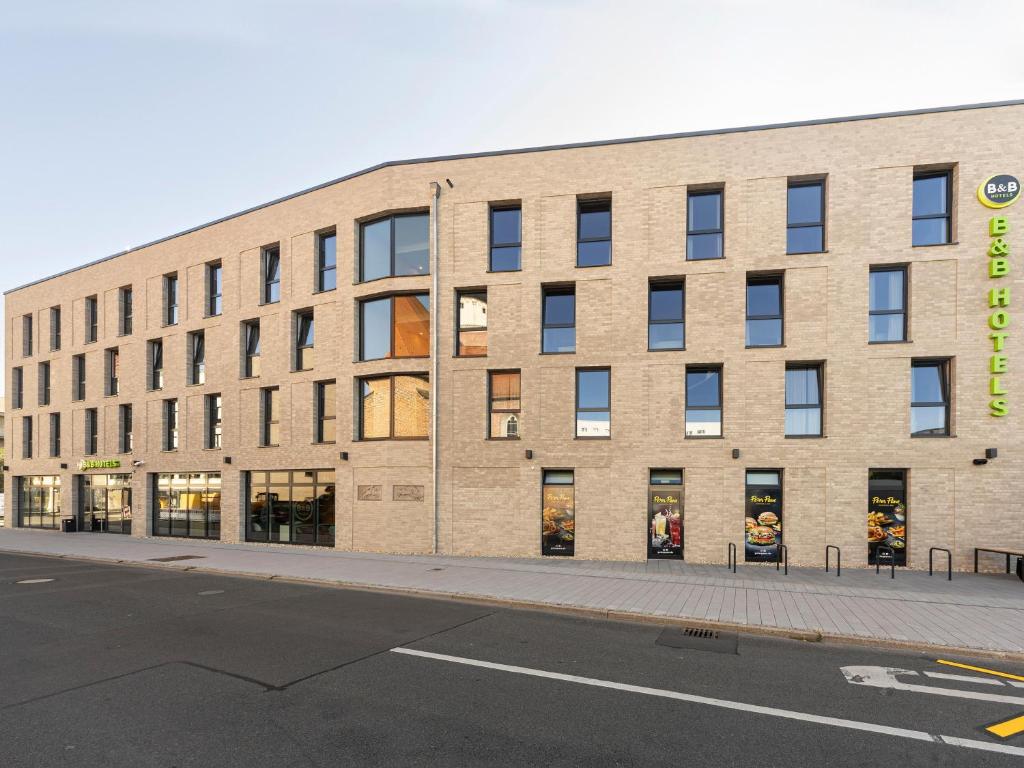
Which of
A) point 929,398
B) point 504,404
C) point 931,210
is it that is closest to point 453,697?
point 504,404

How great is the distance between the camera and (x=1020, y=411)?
13.2 meters

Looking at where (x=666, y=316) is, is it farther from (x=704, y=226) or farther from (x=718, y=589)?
(x=718, y=589)

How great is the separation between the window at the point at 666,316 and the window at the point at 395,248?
6.93 meters

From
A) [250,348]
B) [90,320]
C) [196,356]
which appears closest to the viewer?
[250,348]

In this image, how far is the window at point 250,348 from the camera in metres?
20.1

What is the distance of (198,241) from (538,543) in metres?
18.0

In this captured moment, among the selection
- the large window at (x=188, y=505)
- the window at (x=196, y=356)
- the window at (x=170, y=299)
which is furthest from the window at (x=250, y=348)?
the window at (x=170, y=299)

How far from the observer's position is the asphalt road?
4.77 metres

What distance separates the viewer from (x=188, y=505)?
69.9ft

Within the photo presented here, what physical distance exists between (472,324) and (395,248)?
12.2 feet

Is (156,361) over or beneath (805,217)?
beneath

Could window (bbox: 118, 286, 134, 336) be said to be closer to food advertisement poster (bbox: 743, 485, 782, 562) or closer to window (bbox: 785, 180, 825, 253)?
food advertisement poster (bbox: 743, 485, 782, 562)

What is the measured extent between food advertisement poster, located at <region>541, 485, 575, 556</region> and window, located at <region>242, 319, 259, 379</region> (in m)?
12.1

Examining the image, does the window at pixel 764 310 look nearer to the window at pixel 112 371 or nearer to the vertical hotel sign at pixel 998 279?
the vertical hotel sign at pixel 998 279
